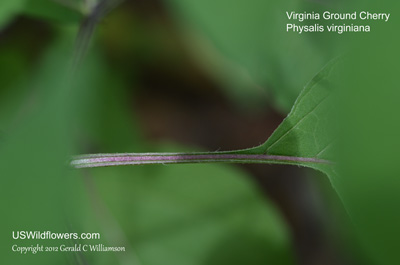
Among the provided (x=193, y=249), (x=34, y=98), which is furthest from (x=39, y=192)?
(x=34, y=98)

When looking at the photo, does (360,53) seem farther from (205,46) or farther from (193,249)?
(205,46)

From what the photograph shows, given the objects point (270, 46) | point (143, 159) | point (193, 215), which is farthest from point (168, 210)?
point (143, 159)

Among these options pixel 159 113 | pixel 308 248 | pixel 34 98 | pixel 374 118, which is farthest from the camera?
pixel 159 113

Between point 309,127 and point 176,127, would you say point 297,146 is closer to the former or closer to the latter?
point 309,127

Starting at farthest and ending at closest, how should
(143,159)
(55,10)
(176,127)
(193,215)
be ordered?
(176,127), (193,215), (55,10), (143,159)

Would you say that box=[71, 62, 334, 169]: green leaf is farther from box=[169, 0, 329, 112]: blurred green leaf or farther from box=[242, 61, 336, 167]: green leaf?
box=[169, 0, 329, 112]: blurred green leaf

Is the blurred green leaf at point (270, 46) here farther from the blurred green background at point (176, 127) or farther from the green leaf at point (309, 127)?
the green leaf at point (309, 127)

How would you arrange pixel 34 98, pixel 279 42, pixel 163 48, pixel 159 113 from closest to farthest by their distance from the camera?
pixel 279 42
pixel 34 98
pixel 163 48
pixel 159 113

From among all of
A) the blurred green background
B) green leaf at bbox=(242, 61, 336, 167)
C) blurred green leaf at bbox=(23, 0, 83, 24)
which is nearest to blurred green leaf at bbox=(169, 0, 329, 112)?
the blurred green background

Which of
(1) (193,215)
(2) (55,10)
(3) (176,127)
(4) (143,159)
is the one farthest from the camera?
(3) (176,127)

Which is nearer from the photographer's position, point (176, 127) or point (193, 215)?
point (193, 215)
